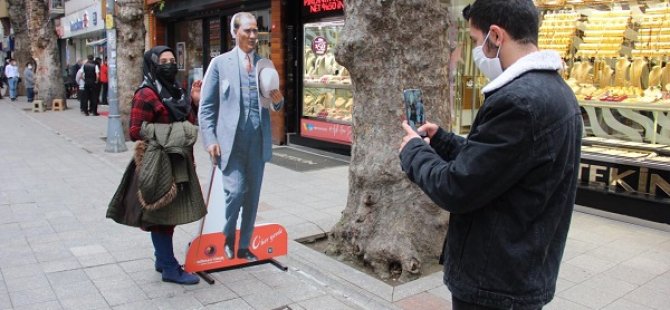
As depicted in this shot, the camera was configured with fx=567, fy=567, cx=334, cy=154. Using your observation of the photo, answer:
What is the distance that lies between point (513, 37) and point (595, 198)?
508 cm

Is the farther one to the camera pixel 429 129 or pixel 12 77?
pixel 12 77

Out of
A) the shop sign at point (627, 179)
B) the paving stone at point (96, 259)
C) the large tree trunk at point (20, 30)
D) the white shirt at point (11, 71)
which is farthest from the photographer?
the white shirt at point (11, 71)

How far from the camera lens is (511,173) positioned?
69.8 inches

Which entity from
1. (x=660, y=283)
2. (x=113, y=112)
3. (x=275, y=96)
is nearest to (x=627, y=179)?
(x=660, y=283)

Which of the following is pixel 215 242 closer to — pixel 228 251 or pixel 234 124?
pixel 228 251

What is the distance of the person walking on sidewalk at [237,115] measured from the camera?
13.6 ft

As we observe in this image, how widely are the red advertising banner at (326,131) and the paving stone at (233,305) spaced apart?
230 inches

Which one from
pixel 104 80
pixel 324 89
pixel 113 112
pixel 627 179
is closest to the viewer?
pixel 627 179

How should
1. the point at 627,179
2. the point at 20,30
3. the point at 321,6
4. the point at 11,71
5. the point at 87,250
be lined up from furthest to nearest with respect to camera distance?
the point at 11,71 < the point at 20,30 < the point at 321,6 < the point at 627,179 < the point at 87,250

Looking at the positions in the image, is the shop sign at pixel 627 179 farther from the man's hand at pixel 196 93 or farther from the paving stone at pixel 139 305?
the paving stone at pixel 139 305

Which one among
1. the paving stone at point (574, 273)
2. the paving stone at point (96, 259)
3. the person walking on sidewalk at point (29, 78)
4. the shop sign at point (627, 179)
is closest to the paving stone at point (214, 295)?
the paving stone at point (96, 259)


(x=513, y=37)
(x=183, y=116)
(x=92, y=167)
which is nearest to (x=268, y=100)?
(x=183, y=116)

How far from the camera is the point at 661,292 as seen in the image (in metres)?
4.10

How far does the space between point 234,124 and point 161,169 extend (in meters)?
0.61
